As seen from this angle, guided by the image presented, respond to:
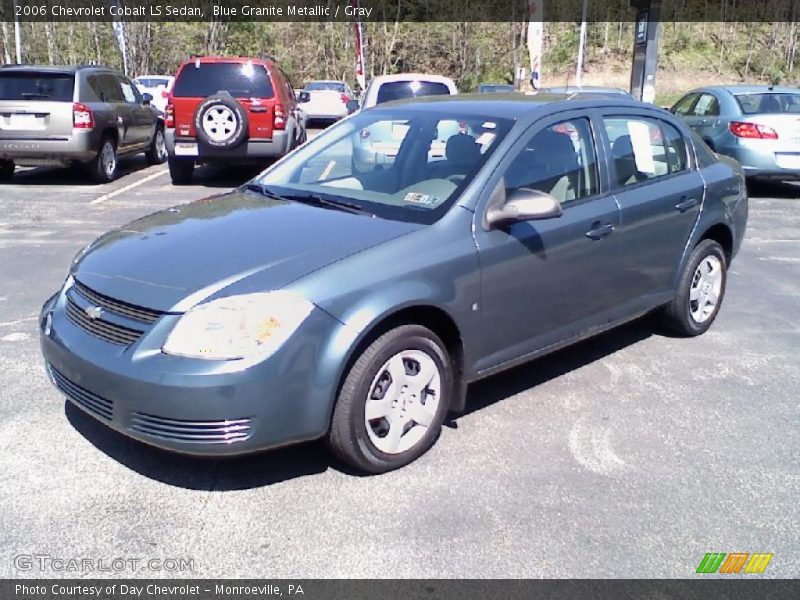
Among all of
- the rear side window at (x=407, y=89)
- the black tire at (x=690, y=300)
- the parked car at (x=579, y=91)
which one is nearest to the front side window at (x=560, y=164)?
the parked car at (x=579, y=91)

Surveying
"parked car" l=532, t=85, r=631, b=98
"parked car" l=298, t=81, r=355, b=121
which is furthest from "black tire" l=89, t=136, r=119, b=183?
"parked car" l=298, t=81, r=355, b=121

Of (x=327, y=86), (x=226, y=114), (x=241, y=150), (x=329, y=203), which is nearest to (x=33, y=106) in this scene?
(x=226, y=114)

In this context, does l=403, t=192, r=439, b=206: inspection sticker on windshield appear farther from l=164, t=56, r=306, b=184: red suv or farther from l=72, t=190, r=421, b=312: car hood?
l=164, t=56, r=306, b=184: red suv

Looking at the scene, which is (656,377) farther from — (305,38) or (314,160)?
(305,38)

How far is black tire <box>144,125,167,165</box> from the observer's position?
1458cm

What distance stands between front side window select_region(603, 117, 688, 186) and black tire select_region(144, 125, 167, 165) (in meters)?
11.4

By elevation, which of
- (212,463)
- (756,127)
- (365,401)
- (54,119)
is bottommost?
(212,463)

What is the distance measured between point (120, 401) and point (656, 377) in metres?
3.12

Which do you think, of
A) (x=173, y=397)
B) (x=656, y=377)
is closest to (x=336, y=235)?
(x=173, y=397)

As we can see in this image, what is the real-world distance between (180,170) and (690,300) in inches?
341

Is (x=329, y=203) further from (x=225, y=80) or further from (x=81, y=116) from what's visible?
(x=81, y=116)

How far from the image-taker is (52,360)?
350cm

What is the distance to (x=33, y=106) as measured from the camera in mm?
11047

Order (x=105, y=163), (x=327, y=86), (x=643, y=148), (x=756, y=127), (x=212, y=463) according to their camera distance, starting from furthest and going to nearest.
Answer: (x=327, y=86)
(x=105, y=163)
(x=756, y=127)
(x=643, y=148)
(x=212, y=463)
